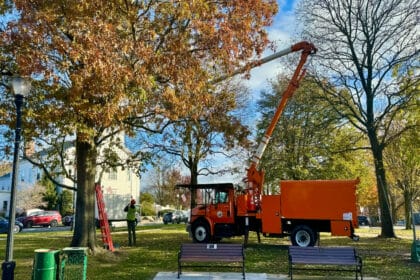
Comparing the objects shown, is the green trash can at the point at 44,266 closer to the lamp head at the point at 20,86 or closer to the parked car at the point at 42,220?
the lamp head at the point at 20,86

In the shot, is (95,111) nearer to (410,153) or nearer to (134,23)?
(134,23)

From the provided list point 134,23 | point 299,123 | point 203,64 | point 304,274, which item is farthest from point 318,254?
point 299,123

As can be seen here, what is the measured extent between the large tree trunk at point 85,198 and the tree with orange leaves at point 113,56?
0.03 metres

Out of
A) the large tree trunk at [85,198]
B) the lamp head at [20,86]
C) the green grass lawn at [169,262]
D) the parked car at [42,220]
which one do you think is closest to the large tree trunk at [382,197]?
the green grass lawn at [169,262]

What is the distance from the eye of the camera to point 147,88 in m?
12.2

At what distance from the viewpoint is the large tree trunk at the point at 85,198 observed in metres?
15.0

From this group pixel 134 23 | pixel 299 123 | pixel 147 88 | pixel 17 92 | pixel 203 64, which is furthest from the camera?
pixel 299 123

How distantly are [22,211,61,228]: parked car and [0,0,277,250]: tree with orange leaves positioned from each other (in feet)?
104

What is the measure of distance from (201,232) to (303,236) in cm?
478

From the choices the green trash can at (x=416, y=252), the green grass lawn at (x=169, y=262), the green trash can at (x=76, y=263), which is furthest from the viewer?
the green trash can at (x=416, y=252)

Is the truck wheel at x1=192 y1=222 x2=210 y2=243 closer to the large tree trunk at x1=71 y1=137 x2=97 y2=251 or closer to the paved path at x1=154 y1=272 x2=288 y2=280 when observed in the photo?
the large tree trunk at x1=71 y1=137 x2=97 y2=251

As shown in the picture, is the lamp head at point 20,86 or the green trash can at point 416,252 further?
the green trash can at point 416,252

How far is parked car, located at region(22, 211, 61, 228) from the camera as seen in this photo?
43438mm

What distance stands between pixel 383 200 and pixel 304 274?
15.6 metres
